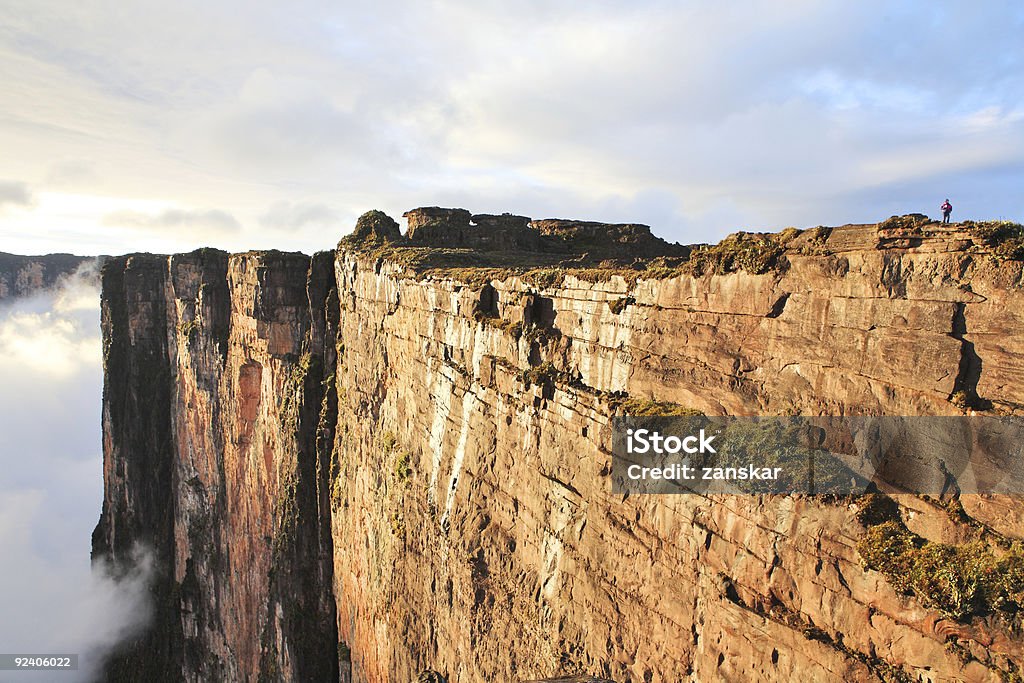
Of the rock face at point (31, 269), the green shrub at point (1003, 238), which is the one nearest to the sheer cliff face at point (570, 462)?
the green shrub at point (1003, 238)

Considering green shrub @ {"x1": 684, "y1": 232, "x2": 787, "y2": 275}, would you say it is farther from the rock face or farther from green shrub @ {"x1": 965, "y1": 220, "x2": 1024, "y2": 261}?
the rock face

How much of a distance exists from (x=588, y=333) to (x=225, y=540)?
38.0 m

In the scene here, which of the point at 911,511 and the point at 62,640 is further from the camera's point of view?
the point at 62,640

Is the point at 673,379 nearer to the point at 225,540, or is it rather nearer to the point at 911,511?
the point at 911,511

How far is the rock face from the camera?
11869 cm

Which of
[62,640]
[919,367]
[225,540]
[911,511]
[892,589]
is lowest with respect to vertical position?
[62,640]

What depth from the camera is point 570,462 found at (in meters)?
14.0

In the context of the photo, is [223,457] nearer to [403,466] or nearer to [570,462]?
[403,466]

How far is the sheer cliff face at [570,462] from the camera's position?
26.6ft

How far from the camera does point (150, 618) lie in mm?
51969

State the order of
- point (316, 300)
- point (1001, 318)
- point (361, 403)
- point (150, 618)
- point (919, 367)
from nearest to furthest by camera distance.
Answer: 1. point (1001, 318)
2. point (919, 367)
3. point (361, 403)
4. point (316, 300)
5. point (150, 618)

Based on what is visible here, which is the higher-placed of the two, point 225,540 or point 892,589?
point 892,589

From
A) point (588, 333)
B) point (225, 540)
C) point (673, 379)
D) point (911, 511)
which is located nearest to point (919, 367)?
point (911, 511)

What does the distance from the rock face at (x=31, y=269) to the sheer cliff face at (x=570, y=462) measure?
10858 centimetres
